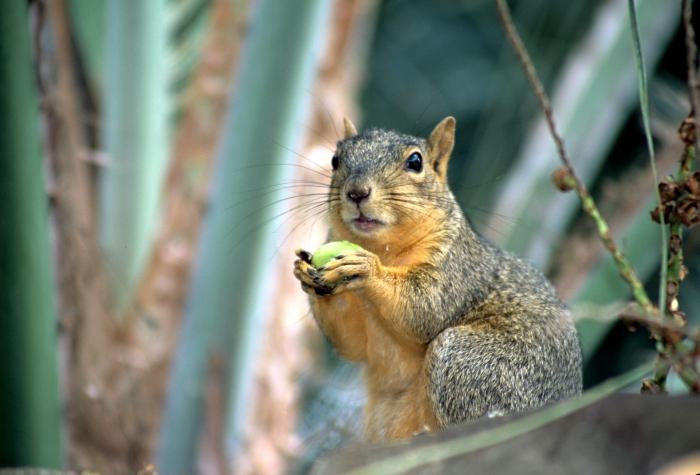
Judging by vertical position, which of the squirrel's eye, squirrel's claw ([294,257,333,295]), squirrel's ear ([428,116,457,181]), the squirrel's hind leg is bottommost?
the squirrel's hind leg

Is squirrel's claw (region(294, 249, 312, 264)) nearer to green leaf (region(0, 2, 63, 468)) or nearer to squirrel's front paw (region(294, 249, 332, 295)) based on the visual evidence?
squirrel's front paw (region(294, 249, 332, 295))

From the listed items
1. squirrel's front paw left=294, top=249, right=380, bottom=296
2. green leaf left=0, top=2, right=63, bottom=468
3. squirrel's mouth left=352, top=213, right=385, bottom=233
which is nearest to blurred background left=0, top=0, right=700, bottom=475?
green leaf left=0, top=2, right=63, bottom=468

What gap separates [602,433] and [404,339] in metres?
1.39

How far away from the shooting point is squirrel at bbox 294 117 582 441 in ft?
8.70

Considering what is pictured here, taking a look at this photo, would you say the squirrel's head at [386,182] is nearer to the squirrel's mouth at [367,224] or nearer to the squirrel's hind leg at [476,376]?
the squirrel's mouth at [367,224]

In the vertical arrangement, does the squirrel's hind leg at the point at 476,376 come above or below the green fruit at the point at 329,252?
below

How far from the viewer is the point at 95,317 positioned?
11.8ft

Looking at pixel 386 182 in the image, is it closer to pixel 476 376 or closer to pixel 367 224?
pixel 367 224

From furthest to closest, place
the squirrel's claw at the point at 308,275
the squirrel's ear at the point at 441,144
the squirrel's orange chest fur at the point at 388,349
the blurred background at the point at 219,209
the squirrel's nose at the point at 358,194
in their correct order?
the squirrel's ear at the point at 441,144 → the blurred background at the point at 219,209 → the squirrel's orange chest fur at the point at 388,349 → the squirrel's nose at the point at 358,194 → the squirrel's claw at the point at 308,275

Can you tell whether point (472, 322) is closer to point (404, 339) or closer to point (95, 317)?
point (404, 339)

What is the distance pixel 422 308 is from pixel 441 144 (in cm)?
52

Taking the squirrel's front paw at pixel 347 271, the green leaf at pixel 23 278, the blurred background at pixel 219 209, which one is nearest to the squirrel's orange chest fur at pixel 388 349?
the squirrel's front paw at pixel 347 271

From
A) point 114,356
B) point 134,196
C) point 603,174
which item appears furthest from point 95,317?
point 603,174

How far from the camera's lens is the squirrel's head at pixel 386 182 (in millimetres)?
2682
